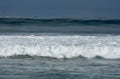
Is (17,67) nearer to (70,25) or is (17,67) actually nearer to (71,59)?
(71,59)

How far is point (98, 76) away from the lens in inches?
582

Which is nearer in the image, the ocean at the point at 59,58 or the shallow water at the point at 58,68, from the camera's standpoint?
the shallow water at the point at 58,68

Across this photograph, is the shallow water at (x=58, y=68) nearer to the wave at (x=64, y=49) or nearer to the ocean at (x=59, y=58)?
the ocean at (x=59, y=58)

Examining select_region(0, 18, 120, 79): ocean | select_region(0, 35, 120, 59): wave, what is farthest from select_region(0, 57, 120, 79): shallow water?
select_region(0, 35, 120, 59): wave

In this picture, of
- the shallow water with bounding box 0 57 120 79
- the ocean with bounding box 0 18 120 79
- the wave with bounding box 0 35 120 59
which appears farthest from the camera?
the wave with bounding box 0 35 120 59

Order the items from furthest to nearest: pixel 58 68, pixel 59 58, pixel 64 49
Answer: pixel 64 49, pixel 59 58, pixel 58 68

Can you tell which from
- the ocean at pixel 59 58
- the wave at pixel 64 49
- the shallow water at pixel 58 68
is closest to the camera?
the shallow water at pixel 58 68

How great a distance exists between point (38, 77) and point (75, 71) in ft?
4.93

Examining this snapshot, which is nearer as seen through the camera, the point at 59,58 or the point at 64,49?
the point at 59,58

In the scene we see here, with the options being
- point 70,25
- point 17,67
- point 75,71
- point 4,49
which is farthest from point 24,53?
point 70,25

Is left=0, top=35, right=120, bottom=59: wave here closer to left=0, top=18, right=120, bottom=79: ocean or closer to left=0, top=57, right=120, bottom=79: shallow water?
left=0, top=18, right=120, bottom=79: ocean

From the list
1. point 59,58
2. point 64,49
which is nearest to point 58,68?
point 59,58

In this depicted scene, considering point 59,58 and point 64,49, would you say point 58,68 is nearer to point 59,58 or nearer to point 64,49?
point 59,58

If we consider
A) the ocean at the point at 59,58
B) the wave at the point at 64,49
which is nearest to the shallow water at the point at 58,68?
the ocean at the point at 59,58
